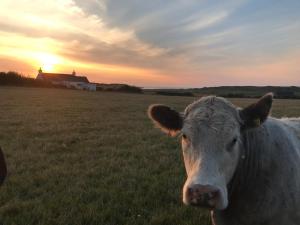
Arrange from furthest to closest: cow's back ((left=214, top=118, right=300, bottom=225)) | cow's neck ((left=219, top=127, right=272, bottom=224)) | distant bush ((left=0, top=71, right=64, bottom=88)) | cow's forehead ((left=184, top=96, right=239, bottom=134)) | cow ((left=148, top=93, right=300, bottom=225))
A: distant bush ((left=0, top=71, right=64, bottom=88))
cow's neck ((left=219, top=127, right=272, bottom=224))
cow's back ((left=214, top=118, right=300, bottom=225))
cow's forehead ((left=184, top=96, right=239, bottom=134))
cow ((left=148, top=93, right=300, bottom=225))

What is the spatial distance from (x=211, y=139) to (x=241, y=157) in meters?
0.67

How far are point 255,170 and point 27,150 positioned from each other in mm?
8176

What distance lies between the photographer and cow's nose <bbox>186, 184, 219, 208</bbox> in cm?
360

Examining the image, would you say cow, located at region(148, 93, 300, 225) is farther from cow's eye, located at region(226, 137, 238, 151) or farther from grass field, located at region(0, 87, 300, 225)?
grass field, located at region(0, 87, 300, 225)

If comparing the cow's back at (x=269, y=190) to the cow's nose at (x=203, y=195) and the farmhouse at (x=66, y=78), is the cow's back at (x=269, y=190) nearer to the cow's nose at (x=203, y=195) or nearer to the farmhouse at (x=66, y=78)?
the cow's nose at (x=203, y=195)

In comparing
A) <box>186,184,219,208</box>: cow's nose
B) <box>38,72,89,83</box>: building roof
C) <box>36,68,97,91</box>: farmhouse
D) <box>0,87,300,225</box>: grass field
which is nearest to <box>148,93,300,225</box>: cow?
<box>186,184,219,208</box>: cow's nose

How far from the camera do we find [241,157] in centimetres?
453

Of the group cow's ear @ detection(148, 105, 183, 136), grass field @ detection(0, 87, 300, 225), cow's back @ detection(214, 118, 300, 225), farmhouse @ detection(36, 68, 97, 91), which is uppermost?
cow's ear @ detection(148, 105, 183, 136)

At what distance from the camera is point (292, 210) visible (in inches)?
173

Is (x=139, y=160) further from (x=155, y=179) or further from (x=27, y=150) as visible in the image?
(x=27, y=150)

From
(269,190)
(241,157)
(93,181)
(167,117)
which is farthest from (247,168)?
(93,181)

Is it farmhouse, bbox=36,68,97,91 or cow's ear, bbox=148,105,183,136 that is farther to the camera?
farmhouse, bbox=36,68,97,91

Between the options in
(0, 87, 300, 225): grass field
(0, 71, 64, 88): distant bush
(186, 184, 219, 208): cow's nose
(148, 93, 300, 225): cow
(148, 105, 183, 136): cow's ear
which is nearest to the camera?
(186, 184, 219, 208): cow's nose

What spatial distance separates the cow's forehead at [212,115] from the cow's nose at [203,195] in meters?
0.76
